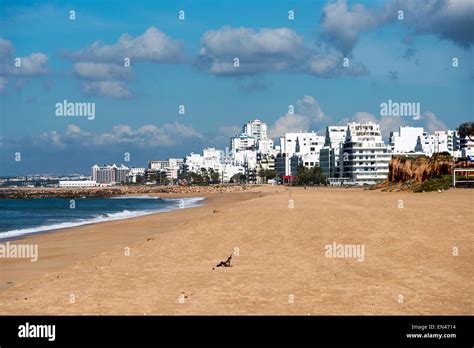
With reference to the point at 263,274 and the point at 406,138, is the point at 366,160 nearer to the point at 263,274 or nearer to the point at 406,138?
the point at 406,138

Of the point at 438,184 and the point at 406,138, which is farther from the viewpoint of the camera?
the point at 406,138

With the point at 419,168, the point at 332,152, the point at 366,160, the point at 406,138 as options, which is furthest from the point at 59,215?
the point at 406,138

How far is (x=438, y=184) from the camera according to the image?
2482 inches

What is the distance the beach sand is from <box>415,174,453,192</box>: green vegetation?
37389mm

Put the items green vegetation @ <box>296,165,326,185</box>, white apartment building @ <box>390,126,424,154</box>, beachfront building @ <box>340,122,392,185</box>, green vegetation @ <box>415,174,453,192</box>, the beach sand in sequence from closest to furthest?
the beach sand, green vegetation @ <box>415,174,453,192</box>, beachfront building @ <box>340,122,392,185</box>, green vegetation @ <box>296,165,326,185</box>, white apartment building @ <box>390,126,424,154</box>

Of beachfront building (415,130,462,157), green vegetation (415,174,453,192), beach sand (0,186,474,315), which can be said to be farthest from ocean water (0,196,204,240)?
beachfront building (415,130,462,157)

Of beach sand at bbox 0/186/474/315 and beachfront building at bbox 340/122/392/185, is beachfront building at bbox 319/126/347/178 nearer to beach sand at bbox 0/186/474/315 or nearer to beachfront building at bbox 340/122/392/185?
beachfront building at bbox 340/122/392/185

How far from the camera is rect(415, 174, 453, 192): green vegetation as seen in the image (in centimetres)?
6053

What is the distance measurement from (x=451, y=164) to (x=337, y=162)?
91.1 metres

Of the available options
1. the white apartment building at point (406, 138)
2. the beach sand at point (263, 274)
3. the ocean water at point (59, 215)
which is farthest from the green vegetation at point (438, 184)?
the white apartment building at point (406, 138)

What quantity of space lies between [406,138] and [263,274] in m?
169

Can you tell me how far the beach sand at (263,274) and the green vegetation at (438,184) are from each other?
37.4 metres

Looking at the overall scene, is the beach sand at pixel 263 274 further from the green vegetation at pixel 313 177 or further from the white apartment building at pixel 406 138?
the white apartment building at pixel 406 138
